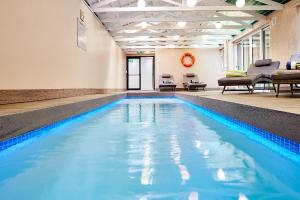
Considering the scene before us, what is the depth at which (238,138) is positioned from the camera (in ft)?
9.60

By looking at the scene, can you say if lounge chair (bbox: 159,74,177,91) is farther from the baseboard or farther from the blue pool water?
the blue pool water

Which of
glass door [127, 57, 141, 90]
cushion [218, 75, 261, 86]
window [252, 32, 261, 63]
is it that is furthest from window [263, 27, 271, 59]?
glass door [127, 57, 141, 90]

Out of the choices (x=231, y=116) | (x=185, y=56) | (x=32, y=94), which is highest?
(x=185, y=56)

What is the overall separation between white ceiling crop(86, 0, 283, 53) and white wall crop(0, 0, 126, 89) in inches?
49.4

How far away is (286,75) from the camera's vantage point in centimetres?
440

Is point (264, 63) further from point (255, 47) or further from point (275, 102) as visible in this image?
point (275, 102)

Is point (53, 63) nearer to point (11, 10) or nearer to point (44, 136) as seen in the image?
point (11, 10)

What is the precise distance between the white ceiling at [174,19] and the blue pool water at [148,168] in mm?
6160

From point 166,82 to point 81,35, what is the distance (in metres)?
8.48

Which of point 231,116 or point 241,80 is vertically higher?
point 241,80

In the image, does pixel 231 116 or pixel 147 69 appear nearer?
pixel 231 116

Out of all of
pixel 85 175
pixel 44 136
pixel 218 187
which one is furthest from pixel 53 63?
pixel 218 187

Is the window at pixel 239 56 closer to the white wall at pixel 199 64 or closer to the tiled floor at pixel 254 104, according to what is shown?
the white wall at pixel 199 64

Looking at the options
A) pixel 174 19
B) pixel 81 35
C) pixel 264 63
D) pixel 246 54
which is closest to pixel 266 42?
pixel 246 54
